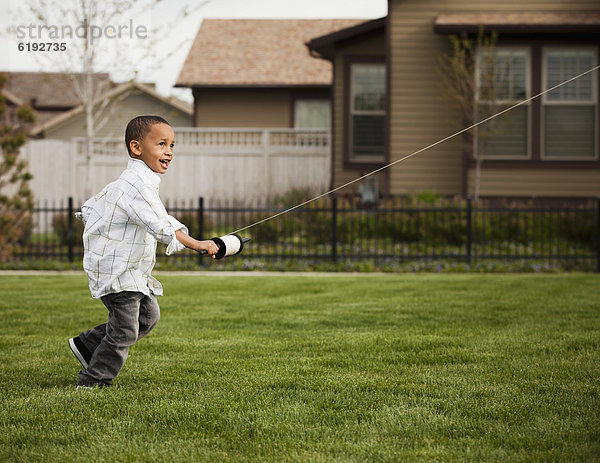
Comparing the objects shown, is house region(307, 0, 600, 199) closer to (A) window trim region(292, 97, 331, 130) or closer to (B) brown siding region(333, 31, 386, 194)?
(B) brown siding region(333, 31, 386, 194)


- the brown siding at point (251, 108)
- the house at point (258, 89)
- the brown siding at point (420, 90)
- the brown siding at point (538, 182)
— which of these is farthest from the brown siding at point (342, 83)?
the brown siding at point (251, 108)

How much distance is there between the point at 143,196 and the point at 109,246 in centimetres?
35

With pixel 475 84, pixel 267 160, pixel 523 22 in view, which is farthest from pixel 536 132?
pixel 267 160

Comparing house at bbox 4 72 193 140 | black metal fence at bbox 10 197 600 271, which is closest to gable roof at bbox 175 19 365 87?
house at bbox 4 72 193 140

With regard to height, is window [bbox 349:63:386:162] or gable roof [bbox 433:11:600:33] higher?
gable roof [bbox 433:11:600:33]

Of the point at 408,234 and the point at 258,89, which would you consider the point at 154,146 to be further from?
the point at 258,89

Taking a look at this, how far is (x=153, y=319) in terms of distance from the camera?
484cm

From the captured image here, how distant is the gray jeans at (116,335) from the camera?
457 cm

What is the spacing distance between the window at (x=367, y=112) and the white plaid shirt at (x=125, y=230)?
1336 cm

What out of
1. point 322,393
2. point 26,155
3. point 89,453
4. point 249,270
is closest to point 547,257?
point 249,270

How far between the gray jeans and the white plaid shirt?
3.5 inches

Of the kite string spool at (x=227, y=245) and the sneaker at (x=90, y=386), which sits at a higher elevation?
the kite string spool at (x=227, y=245)

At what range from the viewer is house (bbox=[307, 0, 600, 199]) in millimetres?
15477

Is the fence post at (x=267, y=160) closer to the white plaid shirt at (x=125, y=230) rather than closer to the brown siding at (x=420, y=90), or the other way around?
the brown siding at (x=420, y=90)
